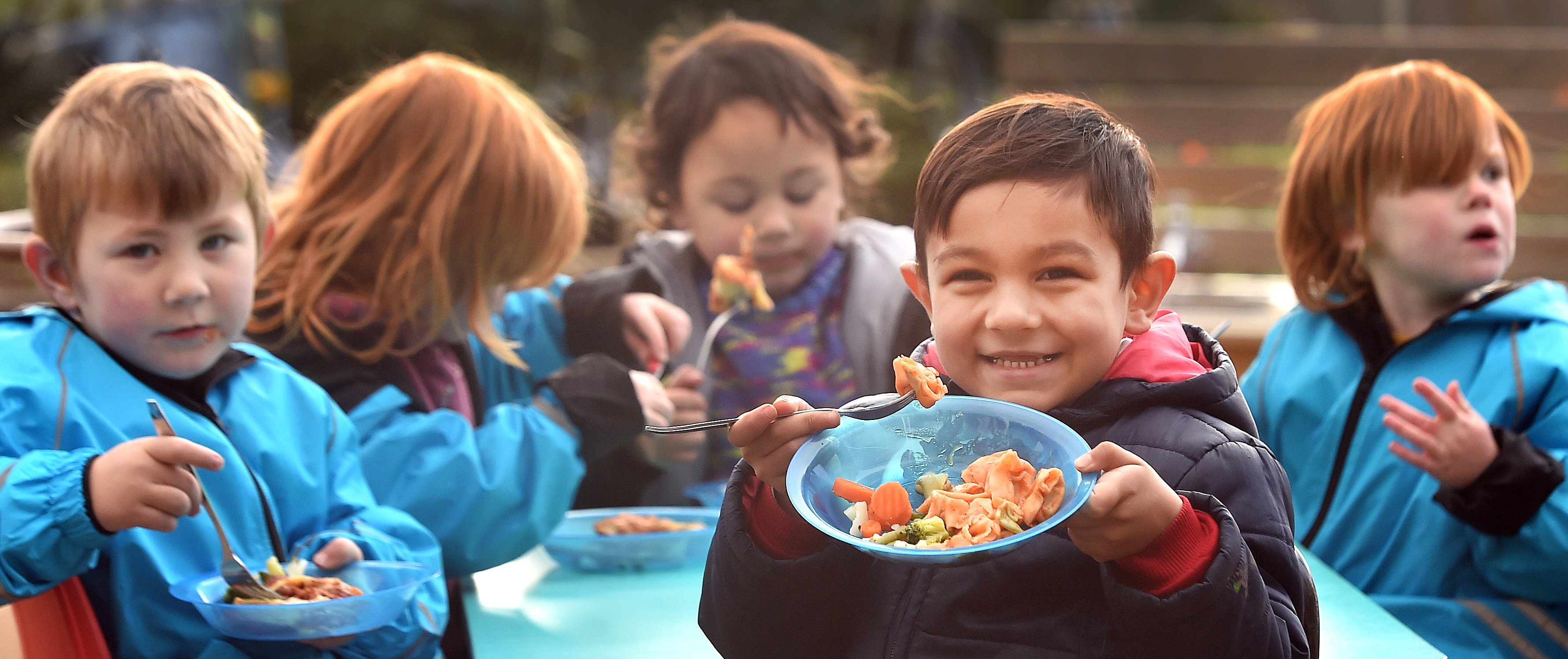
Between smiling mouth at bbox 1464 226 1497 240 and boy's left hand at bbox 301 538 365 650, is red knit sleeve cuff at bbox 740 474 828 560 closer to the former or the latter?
boy's left hand at bbox 301 538 365 650

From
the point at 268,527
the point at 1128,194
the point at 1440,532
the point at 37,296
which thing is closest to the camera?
the point at 1128,194

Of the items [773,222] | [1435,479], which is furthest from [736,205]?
[1435,479]

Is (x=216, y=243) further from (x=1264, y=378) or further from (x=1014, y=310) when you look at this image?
(x=1264, y=378)

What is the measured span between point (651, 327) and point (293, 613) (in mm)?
1150

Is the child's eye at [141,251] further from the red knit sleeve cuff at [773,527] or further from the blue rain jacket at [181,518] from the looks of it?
the red knit sleeve cuff at [773,527]

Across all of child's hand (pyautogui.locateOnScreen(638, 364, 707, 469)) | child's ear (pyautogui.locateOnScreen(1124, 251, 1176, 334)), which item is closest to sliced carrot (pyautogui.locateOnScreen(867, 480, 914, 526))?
child's ear (pyautogui.locateOnScreen(1124, 251, 1176, 334))

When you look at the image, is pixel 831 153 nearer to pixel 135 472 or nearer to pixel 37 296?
pixel 135 472

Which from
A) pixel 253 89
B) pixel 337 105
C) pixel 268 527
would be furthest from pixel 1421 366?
pixel 253 89

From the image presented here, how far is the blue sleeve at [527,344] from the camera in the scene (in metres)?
2.68

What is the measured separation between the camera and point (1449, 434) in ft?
6.52

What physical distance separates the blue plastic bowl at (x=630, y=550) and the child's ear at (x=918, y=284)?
0.82 metres

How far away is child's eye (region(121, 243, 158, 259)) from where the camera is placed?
5.73ft

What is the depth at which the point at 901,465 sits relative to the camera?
1.21 meters

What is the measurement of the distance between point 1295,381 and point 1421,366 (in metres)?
0.22
